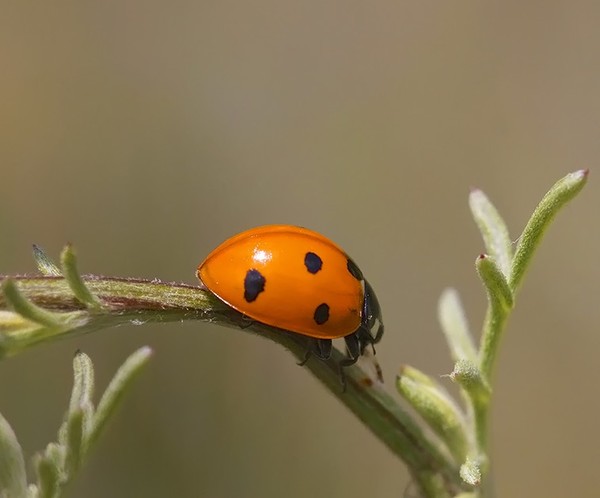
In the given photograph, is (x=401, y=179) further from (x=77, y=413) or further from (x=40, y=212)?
(x=77, y=413)

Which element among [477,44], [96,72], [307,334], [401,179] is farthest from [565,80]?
[307,334]

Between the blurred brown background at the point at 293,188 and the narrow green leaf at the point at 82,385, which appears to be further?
the blurred brown background at the point at 293,188

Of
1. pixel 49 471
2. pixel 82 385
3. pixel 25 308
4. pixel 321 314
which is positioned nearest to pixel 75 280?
pixel 25 308

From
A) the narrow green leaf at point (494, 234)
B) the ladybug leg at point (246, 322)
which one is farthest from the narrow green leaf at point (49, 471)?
the narrow green leaf at point (494, 234)

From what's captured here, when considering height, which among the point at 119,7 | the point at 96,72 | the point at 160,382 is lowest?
the point at 160,382

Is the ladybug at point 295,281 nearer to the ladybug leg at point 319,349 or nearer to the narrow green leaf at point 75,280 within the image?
the ladybug leg at point 319,349

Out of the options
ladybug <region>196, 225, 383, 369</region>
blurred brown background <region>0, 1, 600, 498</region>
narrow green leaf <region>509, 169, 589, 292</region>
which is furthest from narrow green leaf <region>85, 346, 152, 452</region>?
blurred brown background <region>0, 1, 600, 498</region>
